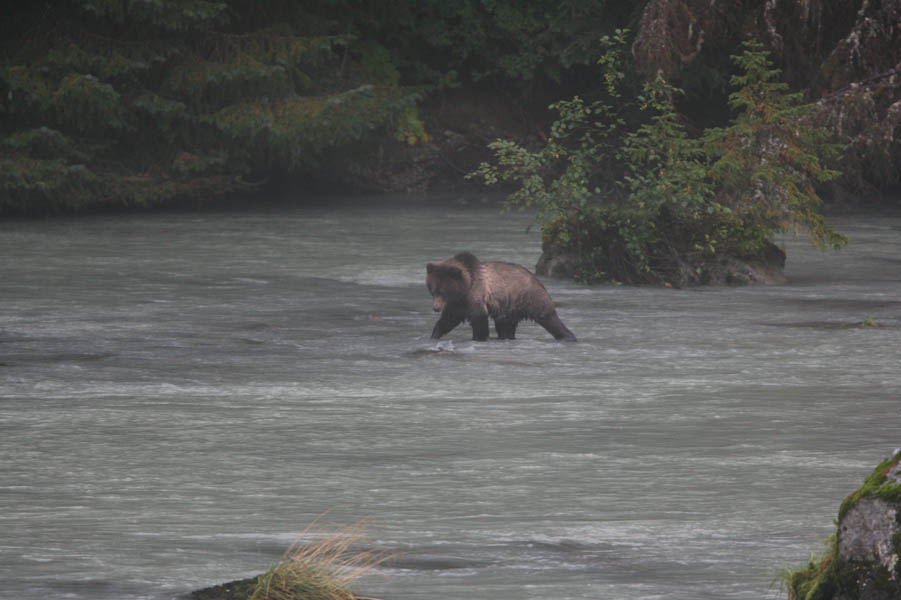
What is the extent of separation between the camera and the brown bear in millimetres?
14031

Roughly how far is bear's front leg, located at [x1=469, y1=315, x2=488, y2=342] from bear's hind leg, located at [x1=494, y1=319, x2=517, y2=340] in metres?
0.25

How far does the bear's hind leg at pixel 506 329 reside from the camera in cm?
1495

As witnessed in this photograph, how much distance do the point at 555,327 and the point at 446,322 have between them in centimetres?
110

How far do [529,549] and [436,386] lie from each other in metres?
5.58

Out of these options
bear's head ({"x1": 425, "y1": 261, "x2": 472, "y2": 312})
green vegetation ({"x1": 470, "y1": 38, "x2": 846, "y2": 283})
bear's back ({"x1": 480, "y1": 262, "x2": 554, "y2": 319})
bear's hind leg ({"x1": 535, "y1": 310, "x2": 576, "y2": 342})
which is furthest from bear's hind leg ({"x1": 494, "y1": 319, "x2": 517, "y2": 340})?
green vegetation ({"x1": 470, "y1": 38, "x2": 846, "y2": 283})

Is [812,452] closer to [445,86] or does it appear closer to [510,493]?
[510,493]

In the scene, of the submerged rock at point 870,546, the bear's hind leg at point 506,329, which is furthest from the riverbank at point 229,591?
the bear's hind leg at point 506,329

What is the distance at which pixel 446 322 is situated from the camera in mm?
14328

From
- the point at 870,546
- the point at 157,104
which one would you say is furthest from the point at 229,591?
the point at 157,104

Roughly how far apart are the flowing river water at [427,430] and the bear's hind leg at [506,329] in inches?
4.7

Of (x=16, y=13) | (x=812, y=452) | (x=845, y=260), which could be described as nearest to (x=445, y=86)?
(x=16, y=13)

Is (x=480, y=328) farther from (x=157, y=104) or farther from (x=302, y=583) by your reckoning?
(x=157, y=104)

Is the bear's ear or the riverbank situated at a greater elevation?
the bear's ear

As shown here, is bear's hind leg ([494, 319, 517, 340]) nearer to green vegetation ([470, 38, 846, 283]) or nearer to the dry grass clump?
green vegetation ([470, 38, 846, 283])
